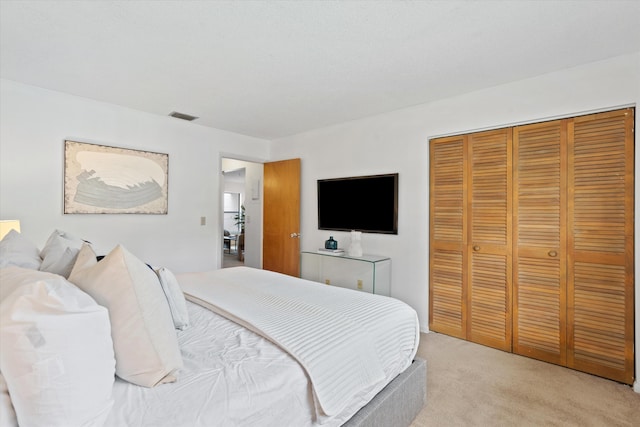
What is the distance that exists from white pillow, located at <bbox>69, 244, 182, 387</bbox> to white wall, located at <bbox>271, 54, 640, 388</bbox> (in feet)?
8.93

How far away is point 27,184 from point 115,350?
2.74 metres

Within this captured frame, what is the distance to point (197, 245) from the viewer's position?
13.2 feet

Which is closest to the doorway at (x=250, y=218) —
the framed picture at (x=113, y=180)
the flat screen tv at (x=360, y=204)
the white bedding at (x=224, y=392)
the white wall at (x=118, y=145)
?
the white wall at (x=118, y=145)

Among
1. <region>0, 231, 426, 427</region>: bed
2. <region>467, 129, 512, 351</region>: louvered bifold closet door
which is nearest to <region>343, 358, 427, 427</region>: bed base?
<region>0, 231, 426, 427</region>: bed

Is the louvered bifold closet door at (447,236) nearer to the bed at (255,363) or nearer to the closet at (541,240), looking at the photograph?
the closet at (541,240)

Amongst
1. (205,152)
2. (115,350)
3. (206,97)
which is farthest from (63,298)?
(205,152)

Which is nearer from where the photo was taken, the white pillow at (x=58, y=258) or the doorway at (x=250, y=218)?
the white pillow at (x=58, y=258)

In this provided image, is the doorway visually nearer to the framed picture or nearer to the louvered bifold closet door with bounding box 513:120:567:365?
the framed picture

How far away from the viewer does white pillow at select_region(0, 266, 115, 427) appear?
2.51 feet

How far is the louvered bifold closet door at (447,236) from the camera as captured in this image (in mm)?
3057

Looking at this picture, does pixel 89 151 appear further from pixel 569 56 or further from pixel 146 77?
pixel 569 56

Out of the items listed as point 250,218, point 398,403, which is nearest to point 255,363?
point 398,403

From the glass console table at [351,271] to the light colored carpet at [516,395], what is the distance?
860mm

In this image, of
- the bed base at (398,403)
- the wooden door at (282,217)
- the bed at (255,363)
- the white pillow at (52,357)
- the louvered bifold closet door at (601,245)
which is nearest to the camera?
the white pillow at (52,357)
